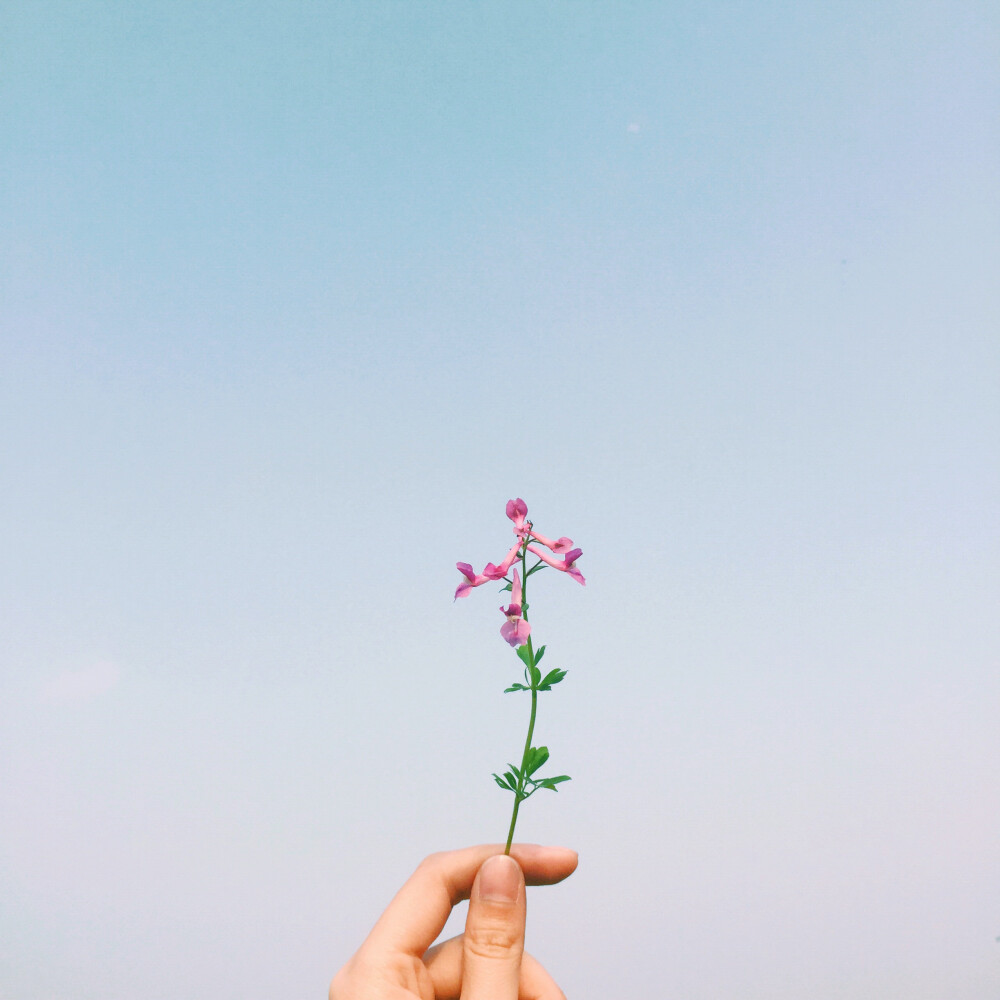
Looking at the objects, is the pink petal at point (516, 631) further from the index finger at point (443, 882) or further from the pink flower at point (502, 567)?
the index finger at point (443, 882)

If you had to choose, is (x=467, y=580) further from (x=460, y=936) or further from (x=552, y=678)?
(x=460, y=936)

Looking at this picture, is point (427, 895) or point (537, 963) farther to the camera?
point (537, 963)

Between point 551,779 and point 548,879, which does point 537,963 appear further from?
point 551,779

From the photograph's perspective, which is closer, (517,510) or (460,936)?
(517,510)

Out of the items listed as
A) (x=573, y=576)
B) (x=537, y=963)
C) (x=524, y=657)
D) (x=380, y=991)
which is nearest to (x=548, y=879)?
(x=537, y=963)

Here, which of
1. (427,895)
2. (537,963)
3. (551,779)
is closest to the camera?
(551,779)

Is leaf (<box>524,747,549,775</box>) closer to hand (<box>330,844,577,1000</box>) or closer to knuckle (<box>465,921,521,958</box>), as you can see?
hand (<box>330,844,577,1000</box>)

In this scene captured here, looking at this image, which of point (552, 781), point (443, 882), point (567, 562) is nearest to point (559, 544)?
point (567, 562)
